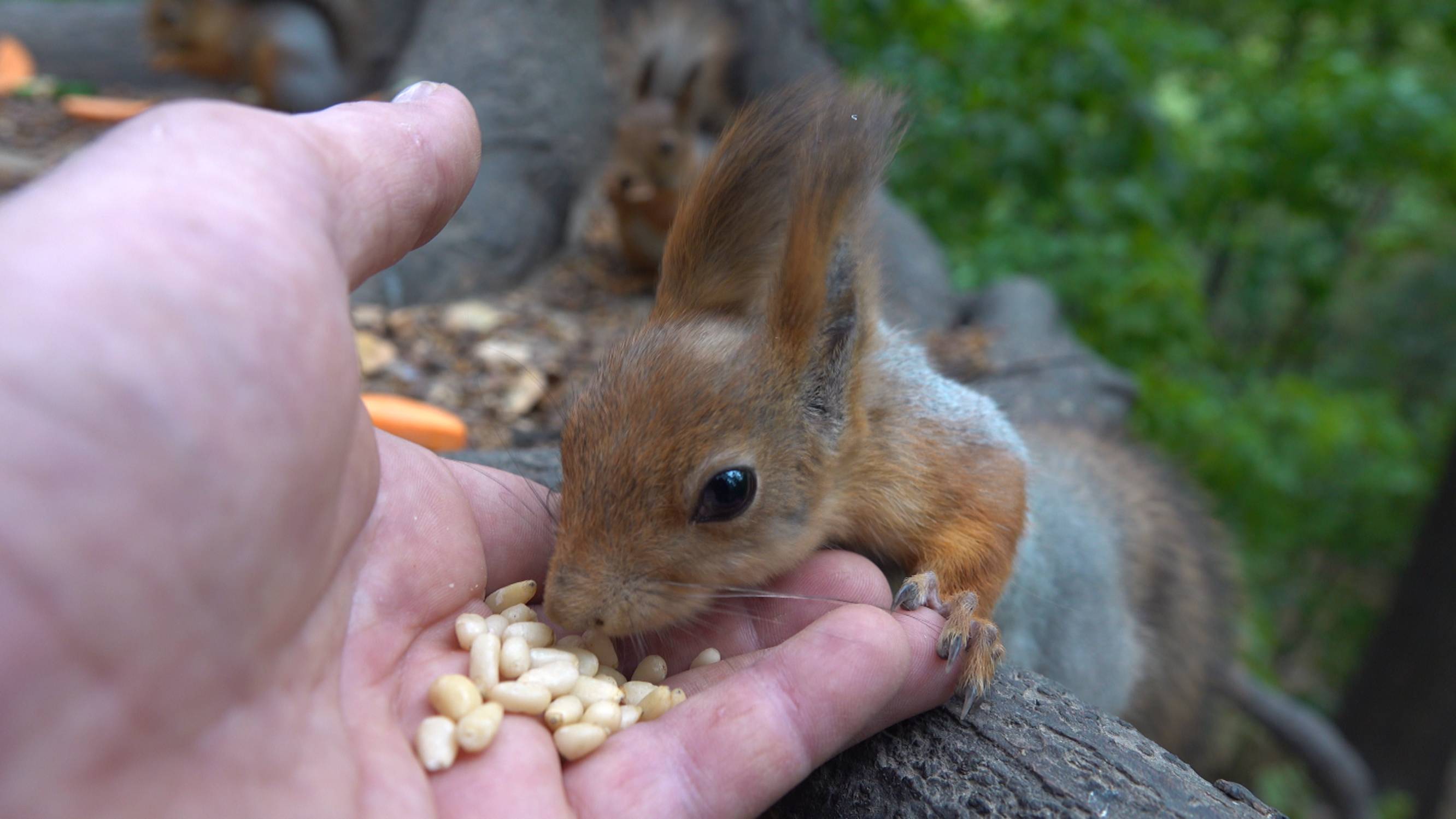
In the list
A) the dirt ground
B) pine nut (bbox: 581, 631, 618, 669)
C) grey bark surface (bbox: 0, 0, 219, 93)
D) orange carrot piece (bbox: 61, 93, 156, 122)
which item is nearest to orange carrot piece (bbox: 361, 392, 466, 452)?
the dirt ground

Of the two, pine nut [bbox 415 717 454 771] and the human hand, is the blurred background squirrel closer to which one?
the human hand

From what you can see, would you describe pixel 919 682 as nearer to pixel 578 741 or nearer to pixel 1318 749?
pixel 578 741

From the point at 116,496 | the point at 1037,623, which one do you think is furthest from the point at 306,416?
the point at 1037,623

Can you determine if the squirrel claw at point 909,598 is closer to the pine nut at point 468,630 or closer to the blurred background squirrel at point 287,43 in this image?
the pine nut at point 468,630

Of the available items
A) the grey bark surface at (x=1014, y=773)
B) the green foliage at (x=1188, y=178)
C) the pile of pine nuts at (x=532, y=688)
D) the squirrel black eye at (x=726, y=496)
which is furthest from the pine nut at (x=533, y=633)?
the green foliage at (x=1188, y=178)

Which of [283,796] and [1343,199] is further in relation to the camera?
[1343,199]

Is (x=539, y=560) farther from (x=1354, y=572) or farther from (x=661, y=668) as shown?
(x=1354, y=572)

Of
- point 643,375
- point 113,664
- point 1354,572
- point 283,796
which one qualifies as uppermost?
point 643,375
